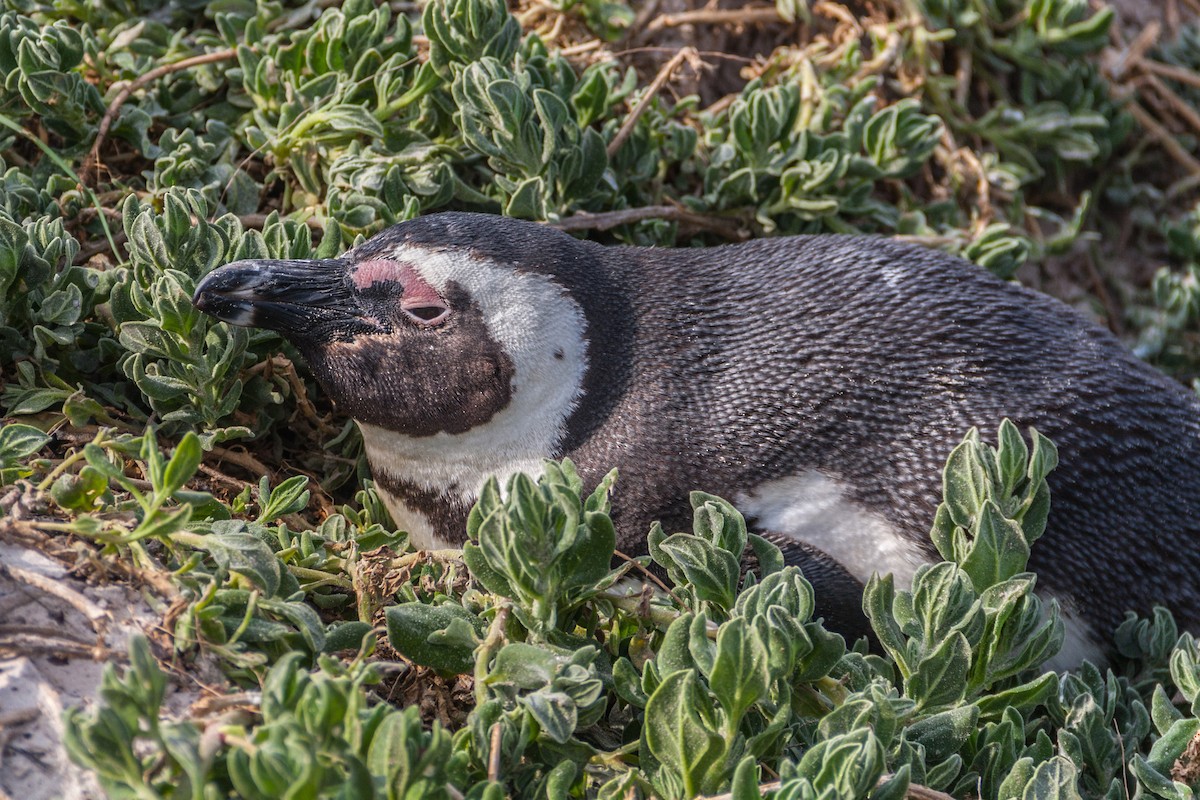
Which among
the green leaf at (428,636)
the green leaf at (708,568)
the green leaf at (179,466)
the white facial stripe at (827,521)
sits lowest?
the white facial stripe at (827,521)

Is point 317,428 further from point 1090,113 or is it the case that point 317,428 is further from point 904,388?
point 1090,113

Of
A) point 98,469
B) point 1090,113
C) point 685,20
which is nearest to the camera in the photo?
point 98,469

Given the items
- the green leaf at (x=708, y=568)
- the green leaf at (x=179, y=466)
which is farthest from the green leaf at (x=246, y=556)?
the green leaf at (x=708, y=568)

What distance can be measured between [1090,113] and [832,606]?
216 cm

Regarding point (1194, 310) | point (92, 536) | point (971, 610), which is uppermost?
point (92, 536)

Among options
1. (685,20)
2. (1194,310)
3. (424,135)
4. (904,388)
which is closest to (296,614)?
(904,388)

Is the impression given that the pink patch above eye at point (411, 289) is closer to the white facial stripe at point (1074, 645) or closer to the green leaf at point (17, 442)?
the green leaf at point (17, 442)

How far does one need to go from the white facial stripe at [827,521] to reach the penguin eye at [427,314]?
2.00 ft

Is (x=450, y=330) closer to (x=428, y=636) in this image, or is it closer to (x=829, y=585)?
(x=428, y=636)

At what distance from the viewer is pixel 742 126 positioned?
2.92 meters

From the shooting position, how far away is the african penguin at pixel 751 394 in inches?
84.7

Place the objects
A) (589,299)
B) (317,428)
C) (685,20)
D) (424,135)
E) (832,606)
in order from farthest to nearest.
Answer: (685,20), (424,135), (317,428), (589,299), (832,606)

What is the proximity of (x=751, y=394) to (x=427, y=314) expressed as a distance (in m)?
0.59

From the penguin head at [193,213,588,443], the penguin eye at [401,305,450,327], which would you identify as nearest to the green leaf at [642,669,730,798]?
the penguin head at [193,213,588,443]
